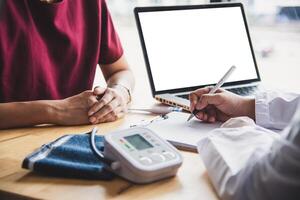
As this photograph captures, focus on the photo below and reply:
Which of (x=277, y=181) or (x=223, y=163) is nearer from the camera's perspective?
(x=277, y=181)

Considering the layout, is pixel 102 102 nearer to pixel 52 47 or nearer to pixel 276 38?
pixel 52 47

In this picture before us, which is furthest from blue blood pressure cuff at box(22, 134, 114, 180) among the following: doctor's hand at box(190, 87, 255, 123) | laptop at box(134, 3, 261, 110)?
laptop at box(134, 3, 261, 110)

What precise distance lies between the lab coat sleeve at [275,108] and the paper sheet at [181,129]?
0.11m

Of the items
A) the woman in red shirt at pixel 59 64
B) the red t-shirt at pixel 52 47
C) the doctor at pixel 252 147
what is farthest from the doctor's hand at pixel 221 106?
the red t-shirt at pixel 52 47

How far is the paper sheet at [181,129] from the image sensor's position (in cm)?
88

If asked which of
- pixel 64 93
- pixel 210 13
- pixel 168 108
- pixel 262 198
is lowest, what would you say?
pixel 262 198

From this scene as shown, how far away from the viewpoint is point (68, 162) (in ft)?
2.39

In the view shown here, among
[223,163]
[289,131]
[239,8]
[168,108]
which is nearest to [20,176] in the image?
[223,163]

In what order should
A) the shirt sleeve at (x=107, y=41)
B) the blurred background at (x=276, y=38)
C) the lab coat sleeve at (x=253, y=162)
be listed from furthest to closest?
1. the blurred background at (x=276, y=38)
2. the shirt sleeve at (x=107, y=41)
3. the lab coat sleeve at (x=253, y=162)

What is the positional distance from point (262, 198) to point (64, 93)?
3.22 ft

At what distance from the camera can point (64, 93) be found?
1.40 m

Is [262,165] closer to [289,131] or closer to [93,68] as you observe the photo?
[289,131]

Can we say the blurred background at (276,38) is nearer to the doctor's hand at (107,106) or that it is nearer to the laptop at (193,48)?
the laptop at (193,48)

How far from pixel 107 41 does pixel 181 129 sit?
2.07 ft
